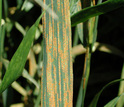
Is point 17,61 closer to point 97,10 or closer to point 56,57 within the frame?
point 56,57

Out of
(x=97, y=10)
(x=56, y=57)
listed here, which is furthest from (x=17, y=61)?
(x=97, y=10)

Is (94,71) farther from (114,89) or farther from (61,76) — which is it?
(61,76)

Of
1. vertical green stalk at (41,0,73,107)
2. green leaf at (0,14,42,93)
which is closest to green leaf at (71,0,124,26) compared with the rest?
vertical green stalk at (41,0,73,107)

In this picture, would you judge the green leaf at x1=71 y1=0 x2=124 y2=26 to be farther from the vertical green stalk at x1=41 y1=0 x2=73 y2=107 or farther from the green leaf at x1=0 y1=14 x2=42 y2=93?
the green leaf at x1=0 y1=14 x2=42 y2=93

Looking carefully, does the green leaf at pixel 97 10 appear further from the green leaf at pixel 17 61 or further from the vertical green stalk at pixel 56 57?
the green leaf at pixel 17 61

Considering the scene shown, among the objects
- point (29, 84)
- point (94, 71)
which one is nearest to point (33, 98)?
point (29, 84)

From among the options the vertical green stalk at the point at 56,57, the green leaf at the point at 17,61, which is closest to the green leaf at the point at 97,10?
the vertical green stalk at the point at 56,57
